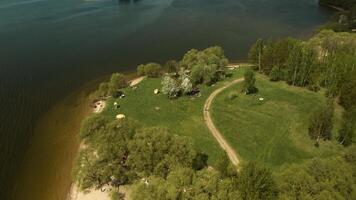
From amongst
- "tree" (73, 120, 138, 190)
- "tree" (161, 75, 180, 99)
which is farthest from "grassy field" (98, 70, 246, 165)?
"tree" (73, 120, 138, 190)

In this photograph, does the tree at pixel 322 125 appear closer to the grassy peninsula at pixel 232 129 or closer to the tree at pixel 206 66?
the grassy peninsula at pixel 232 129

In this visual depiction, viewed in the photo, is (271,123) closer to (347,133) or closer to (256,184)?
(347,133)

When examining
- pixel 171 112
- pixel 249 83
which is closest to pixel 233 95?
pixel 249 83

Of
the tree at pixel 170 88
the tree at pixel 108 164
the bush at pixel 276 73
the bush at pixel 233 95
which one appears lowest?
the tree at pixel 108 164

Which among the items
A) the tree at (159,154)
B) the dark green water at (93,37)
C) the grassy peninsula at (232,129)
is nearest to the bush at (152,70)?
the grassy peninsula at (232,129)

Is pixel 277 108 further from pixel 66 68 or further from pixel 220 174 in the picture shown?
pixel 66 68

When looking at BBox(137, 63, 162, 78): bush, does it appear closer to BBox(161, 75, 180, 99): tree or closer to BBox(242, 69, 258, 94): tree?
BBox(161, 75, 180, 99): tree
